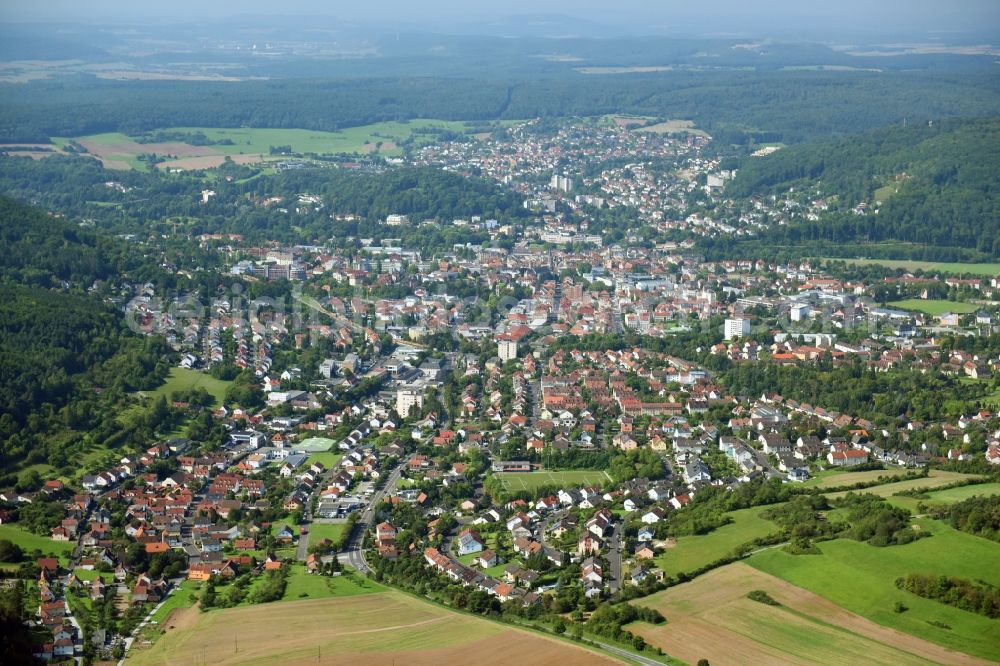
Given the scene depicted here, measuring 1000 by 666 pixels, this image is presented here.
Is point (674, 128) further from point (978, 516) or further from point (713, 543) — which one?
point (978, 516)

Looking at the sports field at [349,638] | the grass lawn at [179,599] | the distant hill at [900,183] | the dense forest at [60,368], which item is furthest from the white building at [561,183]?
the sports field at [349,638]

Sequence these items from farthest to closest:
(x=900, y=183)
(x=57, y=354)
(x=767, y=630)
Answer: (x=900, y=183), (x=57, y=354), (x=767, y=630)

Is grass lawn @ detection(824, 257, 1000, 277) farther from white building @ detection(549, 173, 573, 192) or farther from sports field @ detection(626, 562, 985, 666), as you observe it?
sports field @ detection(626, 562, 985, 666)

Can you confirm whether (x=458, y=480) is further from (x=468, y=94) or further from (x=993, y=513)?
(x=468, y=94)

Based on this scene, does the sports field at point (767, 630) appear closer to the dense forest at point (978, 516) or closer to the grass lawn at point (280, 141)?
the dense forest at point (978, 516)

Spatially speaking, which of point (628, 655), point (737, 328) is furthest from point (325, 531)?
point (737, 328)
